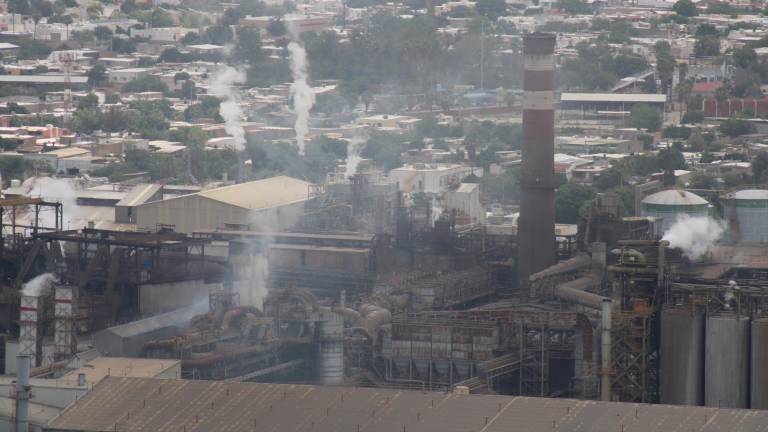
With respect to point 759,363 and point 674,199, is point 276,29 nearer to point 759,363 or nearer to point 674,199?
point 674,199

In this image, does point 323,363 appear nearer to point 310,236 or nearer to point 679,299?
point 679,299

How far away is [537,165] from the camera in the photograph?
68000 mm

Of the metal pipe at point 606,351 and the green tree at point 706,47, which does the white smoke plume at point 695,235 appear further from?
the green tree at point 706,47

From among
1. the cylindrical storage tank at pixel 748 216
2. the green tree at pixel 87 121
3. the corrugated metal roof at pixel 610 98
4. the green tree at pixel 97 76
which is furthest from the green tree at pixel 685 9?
the cylindrical storage tank at pixel 748 216

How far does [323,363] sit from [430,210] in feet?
68.7

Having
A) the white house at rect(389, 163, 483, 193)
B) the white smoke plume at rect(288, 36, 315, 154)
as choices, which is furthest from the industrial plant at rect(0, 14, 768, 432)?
the white smoke plume at rect(288, 36, 315, 154)

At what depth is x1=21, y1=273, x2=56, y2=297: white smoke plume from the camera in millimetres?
60594

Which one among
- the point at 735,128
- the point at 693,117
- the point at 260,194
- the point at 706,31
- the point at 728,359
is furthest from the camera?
the point at 706,31

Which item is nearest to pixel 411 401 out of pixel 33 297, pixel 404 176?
pixel 33 297

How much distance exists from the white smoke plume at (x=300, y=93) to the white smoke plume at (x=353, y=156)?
6.76ft

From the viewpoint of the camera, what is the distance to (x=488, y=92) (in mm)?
133375

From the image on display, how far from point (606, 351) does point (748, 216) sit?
1929cm

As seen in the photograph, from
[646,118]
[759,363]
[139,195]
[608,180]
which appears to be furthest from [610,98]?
[759,363]

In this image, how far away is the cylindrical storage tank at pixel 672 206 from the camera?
67.6 metres
